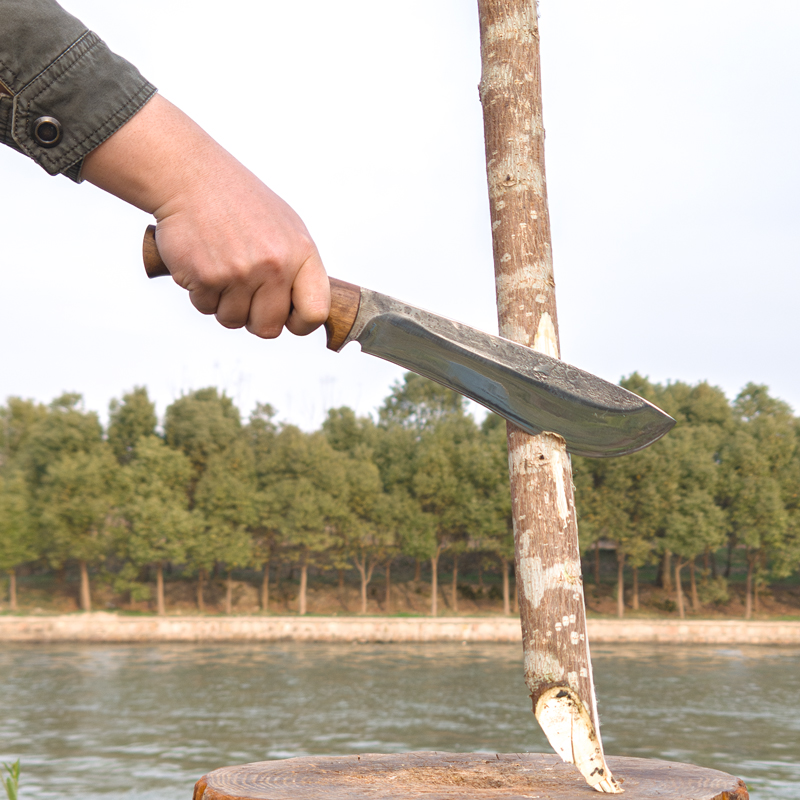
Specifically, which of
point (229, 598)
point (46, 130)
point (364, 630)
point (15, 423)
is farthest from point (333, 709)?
point (15, 423)

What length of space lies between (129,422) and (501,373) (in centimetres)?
5310

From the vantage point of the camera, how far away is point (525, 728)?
25.0m

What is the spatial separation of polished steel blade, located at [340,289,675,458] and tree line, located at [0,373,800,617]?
42.8 m

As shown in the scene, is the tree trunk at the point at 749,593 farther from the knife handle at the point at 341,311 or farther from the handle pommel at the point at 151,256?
the handle pommel at the point at 151,256

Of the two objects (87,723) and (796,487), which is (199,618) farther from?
(796,487)

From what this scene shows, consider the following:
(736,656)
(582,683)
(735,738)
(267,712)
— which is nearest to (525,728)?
(735,738)

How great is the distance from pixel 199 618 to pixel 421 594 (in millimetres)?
14604

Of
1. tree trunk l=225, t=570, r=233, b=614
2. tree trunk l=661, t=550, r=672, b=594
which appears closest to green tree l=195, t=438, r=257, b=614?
tree trunk l=225, t=570, r=233, b=614

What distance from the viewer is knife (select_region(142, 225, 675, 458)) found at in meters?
2.86

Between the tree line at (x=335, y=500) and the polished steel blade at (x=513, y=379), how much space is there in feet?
140

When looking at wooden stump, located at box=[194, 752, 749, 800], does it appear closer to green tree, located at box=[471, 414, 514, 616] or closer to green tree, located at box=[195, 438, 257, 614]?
green tree, located at box=[471, 414, 514, 616]

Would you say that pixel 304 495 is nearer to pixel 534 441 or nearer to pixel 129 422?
pixel 129 422

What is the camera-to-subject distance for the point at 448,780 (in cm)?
386

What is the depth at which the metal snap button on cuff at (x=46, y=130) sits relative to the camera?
147 cm
